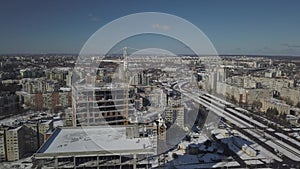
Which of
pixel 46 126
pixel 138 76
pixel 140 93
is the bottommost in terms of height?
pixel 46 126

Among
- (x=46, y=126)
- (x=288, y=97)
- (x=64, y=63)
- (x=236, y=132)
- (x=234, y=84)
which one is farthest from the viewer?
(x=234, y=84)

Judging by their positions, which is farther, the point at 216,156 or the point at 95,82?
the point at 95,82

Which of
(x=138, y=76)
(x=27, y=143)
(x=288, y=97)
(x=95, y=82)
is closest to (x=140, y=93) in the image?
(x=138, y=76)

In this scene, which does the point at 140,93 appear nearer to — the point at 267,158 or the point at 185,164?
the point at 185,164

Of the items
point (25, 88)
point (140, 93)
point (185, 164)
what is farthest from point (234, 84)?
point (25, 88)

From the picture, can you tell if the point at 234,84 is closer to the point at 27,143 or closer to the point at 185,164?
the point at 185,164

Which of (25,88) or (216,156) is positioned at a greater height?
(25,88)

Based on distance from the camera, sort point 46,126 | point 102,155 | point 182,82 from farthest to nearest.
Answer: point 182,82, point 46,126, point 102,155
